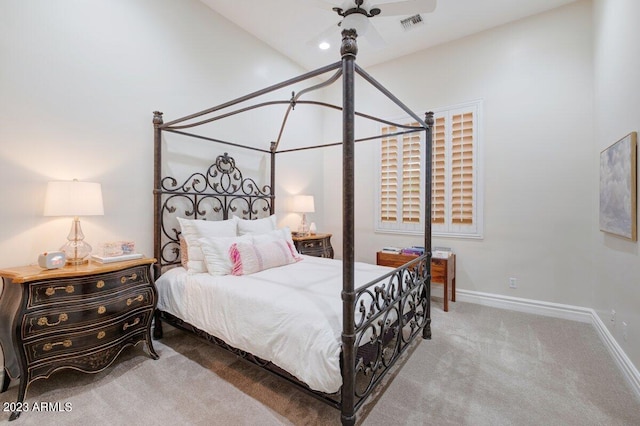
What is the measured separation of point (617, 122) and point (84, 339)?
4347 mm

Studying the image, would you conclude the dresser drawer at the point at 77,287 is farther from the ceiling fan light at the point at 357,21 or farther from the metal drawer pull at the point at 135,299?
the ceiling fan light at the point at 357,21

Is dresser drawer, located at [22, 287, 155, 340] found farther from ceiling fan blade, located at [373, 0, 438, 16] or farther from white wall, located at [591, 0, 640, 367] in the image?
white wall, located at [591, 0, 640, 367]

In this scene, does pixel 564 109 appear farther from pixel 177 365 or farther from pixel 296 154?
pixel 177 365

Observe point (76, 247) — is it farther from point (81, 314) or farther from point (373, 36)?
point (373, 36)

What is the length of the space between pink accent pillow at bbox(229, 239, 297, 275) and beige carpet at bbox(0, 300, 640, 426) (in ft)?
2.43

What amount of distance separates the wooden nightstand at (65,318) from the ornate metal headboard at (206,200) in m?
0.60

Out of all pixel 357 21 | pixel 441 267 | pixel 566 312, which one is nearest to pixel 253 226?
pixel 357 21

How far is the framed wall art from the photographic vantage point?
2.02 metres

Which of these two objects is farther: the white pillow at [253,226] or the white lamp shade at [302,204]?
the white lamp shade at [302,204]

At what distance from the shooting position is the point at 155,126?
8.72ft

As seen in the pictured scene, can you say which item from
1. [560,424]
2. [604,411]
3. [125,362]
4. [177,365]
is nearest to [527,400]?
[560,424]

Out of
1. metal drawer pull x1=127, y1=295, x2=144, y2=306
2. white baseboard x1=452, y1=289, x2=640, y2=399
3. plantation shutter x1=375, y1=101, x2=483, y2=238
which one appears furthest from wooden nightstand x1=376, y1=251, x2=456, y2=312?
metal drawer pull x1=127, y1=295, x2=144, y2=306

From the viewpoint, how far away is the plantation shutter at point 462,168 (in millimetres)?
3643

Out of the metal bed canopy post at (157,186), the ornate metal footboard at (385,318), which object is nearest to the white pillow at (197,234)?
the metal bed canopy post at (157,186)
